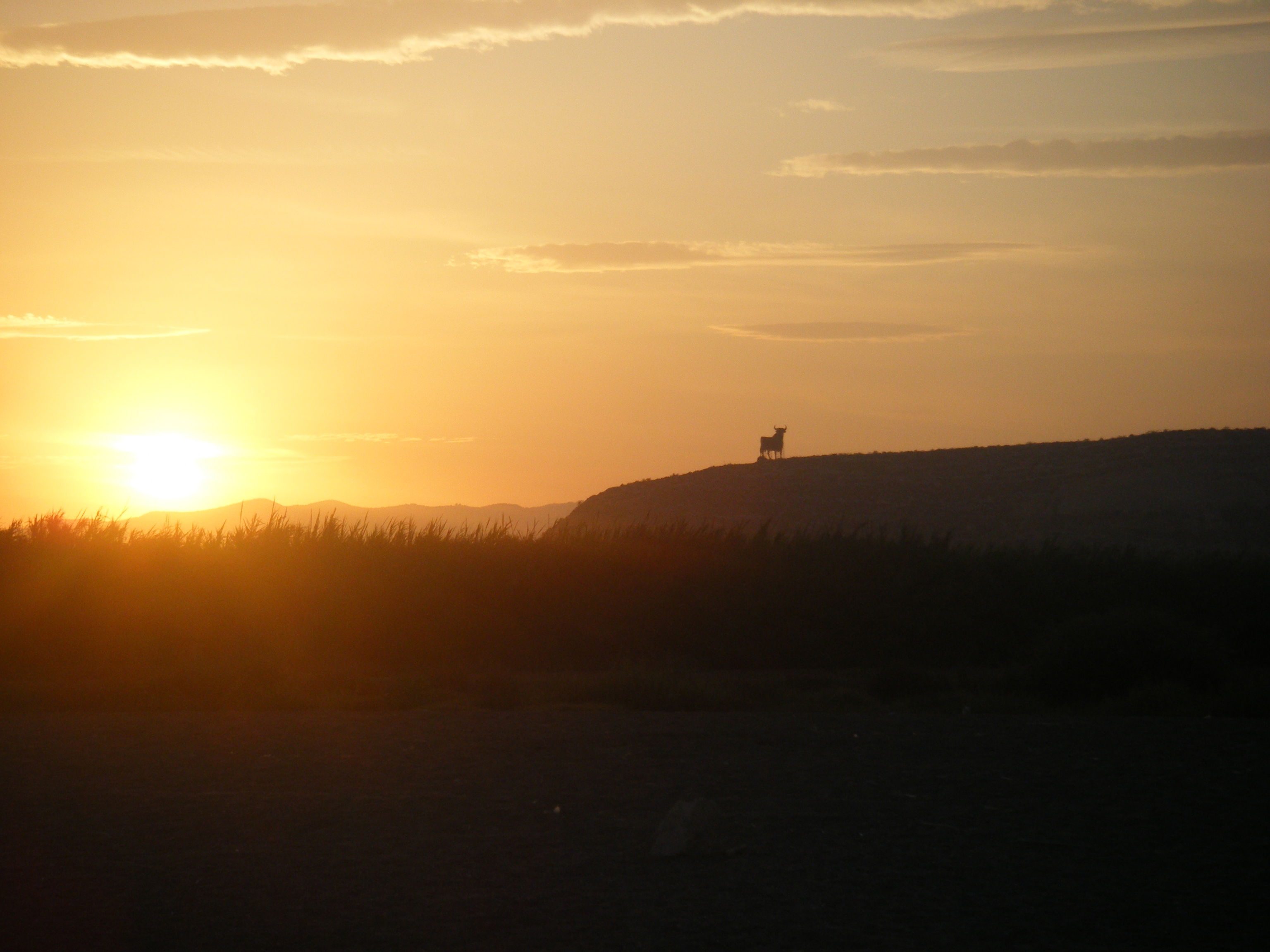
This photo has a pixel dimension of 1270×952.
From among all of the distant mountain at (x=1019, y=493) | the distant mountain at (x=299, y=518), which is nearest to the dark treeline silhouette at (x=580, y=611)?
the distant mountain at (x=299, y=518)

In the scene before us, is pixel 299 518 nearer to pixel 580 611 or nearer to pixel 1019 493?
pixel 580 611

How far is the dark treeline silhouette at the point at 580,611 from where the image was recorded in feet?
54.4

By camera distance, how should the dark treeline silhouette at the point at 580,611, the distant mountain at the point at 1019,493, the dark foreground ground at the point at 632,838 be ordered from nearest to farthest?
the dark foreground ground at the point at 632,838 → the dark treeline silhouette at the point at 580,611 → the distant mountain at the point at 1019,493

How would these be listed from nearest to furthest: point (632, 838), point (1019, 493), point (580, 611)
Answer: point (632, 838) < point (580, 611) < point (1019, 493)

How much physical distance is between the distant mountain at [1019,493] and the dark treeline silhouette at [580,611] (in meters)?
16.1

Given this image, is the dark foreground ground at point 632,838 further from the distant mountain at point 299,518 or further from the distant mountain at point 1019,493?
the distant mountain at point 1019,493

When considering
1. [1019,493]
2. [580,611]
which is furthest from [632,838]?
[1019,493]

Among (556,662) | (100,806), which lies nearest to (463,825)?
(100,806)

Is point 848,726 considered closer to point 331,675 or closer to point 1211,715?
point 1211,715

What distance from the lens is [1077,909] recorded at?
598 centimetres

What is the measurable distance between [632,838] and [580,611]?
1820 cm

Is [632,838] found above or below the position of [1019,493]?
below

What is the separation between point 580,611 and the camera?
84.0ft

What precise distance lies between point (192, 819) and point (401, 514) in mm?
21378
